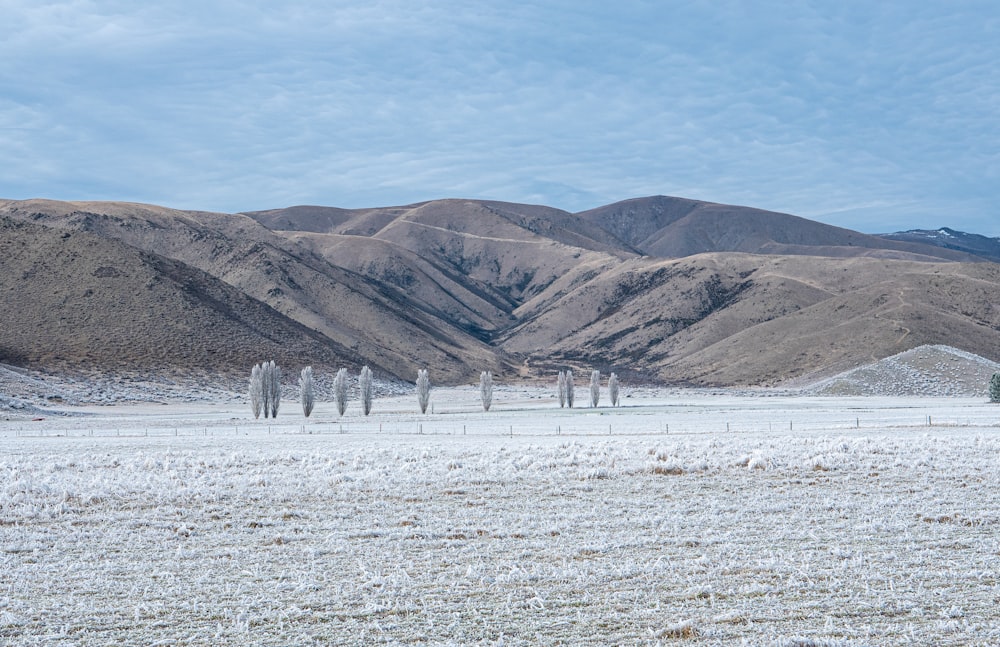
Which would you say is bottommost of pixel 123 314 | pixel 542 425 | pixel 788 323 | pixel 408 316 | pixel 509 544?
pixel 542 425

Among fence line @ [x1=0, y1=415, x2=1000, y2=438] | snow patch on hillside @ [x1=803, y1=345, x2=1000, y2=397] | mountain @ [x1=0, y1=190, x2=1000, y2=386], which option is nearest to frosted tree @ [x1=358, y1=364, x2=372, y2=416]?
fence line @ [x1=0, y1=415, x2=1000, y2=438]

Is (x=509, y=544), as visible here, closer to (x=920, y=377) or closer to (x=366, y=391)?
(x=366, y=391)

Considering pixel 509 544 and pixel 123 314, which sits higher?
pixel 123 314

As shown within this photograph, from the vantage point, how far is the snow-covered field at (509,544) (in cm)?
1205

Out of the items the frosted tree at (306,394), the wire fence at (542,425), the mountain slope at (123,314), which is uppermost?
the mountain slope at (123,314)

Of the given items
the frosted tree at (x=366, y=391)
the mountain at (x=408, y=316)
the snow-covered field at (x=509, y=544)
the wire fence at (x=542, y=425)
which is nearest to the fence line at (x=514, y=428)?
the wire fence at (x=542, y=425)

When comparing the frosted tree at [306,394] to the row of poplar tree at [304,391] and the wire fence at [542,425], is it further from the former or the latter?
the wire fence at [542,425]

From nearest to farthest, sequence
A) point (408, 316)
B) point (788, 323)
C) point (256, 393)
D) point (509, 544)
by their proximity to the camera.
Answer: point (509, 544), point (256, 393), point (788, 323), point (408, 316)

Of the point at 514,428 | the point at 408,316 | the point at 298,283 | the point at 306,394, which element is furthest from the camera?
the point at 408,316

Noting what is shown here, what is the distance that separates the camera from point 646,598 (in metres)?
13.3

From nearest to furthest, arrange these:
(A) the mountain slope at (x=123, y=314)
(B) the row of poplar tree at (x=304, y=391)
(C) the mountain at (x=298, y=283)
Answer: (B) the row of poplar tree at (x=304, y=391) < (A) the mountain slope at (x=123, y=314) < (C) the mountain at (x=298, y=283)

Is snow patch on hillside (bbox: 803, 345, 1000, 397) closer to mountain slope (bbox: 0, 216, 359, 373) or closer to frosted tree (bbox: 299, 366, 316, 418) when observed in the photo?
frosted tree (bbox: 299, 366, 316, 418)

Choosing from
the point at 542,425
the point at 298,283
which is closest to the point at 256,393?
the point at 542,425

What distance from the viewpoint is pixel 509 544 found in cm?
1747
